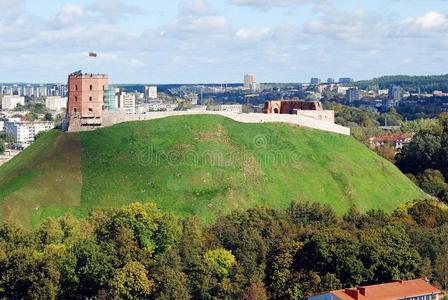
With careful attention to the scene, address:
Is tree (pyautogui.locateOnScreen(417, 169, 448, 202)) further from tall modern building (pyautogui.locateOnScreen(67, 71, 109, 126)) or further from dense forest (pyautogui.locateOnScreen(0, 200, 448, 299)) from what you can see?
tall modern building (pyautogui.locateOnScreen(67, 71, 109, 126))

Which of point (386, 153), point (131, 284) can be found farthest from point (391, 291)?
point (386, 153)

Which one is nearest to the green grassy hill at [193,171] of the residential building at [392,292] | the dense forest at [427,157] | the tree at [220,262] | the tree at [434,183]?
the tree at [434,183]

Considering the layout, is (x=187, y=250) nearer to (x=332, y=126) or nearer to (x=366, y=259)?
(x=366, y=259)

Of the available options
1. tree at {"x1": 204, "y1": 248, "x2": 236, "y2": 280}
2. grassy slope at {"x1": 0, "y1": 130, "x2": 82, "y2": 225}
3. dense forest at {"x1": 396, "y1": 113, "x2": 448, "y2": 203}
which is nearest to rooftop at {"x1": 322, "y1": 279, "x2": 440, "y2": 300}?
tree at {"x1": 204, "y1": 248, "x2": 236, "y2": 280}

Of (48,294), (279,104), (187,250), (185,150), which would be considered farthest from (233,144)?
(48,294)

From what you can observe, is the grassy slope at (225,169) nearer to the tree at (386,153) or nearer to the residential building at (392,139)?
the tree at (386,153)

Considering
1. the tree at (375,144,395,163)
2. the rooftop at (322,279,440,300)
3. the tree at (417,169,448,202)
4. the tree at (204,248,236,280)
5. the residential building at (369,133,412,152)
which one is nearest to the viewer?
the rooftop at (322,279,440,300)

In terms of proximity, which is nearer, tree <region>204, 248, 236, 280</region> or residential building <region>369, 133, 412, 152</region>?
tree <region>204, 248, 236, 280</region>
